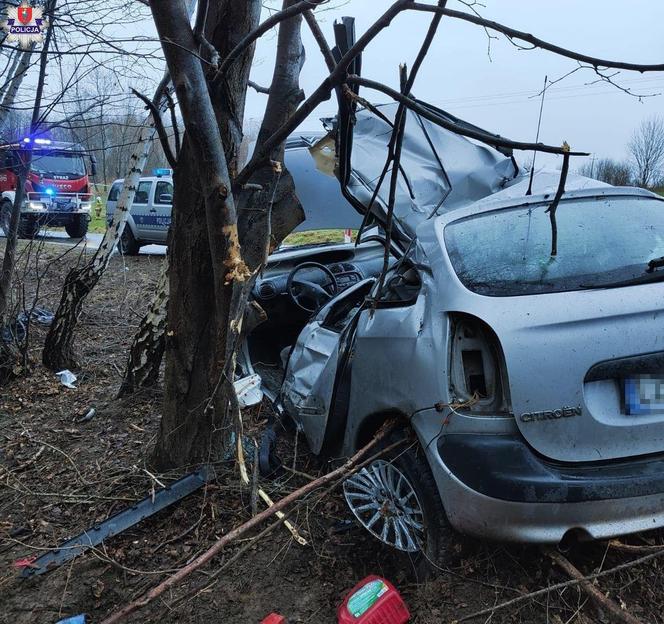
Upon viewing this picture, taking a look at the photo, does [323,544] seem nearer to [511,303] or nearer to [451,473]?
[451,473]

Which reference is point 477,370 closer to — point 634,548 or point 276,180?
point 634,548

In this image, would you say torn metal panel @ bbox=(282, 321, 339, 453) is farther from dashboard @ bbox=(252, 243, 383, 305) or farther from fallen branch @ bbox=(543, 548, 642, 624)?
fallen branch @ bbox=(543, 548, 642, 624)

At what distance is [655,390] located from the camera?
6.74ft

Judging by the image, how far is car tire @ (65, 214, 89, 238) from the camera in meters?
15.3

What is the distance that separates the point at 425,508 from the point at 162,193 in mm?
13906

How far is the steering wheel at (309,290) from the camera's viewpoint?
4.81m

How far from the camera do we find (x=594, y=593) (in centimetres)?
203

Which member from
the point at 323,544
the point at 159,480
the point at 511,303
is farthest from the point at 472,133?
the point at 159,480

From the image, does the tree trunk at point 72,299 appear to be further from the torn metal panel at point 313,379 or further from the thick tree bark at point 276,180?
the thick tree bark at point 276,180

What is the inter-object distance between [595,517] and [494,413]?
0.49 meters

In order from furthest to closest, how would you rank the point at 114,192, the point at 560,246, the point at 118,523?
the point at 114,192
the point at 118,523
the point at 560,246

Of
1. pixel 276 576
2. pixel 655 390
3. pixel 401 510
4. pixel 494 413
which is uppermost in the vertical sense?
pixel 655 390

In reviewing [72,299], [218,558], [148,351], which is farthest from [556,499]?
[72,299]

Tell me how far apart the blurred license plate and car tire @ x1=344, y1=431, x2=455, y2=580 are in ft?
2.62
